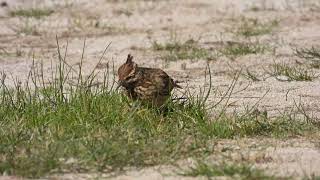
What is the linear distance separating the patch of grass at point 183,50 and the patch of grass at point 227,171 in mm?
4965

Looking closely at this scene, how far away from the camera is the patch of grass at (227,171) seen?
5.56m

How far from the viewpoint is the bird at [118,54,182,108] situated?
7070 mm

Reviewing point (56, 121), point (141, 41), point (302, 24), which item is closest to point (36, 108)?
point (56, 121)

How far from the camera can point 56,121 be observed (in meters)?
6.64

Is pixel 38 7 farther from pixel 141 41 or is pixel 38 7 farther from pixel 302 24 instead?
pixel 302 24

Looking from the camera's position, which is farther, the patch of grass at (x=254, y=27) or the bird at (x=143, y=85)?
the patch of grass at (x=254, y=27)

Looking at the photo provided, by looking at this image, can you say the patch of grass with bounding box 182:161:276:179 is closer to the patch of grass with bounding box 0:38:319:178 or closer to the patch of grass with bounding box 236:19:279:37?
the patch of grass with bounding box 0:38:319:178

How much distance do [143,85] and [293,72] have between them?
270 cm

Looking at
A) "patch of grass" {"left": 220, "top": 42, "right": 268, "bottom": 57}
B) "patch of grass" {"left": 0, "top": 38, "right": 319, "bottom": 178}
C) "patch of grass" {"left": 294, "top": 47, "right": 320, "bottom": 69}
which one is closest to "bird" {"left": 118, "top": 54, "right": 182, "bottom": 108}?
"patch of grass" {"left": 0, "top": 38, "right": 319, "bottom": 178}

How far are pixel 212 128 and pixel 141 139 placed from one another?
2.05ft

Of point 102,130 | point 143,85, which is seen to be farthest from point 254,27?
point 102,130

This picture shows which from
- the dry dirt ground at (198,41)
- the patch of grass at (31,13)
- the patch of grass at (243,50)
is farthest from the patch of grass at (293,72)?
the patch of grass at (31,13)

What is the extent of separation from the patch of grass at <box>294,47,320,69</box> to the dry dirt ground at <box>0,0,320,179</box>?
105mm

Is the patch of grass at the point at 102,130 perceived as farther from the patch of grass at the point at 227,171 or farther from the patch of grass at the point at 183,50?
the patch of grass at the point at 183,50
